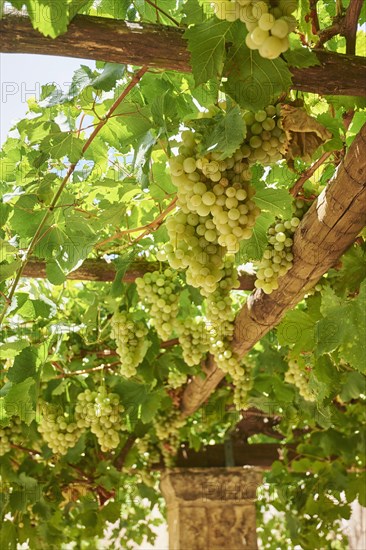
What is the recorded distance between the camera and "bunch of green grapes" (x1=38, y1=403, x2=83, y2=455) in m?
3.32

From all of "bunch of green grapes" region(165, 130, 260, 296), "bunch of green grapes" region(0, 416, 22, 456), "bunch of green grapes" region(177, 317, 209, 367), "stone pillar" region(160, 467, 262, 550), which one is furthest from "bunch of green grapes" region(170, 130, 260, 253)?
"stone pillar" region(160, 467, 262, 550)

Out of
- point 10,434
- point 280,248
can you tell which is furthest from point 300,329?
point 10,434

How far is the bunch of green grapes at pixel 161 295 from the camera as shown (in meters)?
2.54

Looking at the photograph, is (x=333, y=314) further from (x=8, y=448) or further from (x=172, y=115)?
(x=8, y=448)

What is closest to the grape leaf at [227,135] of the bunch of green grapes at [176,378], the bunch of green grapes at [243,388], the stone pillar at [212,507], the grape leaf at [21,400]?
the grape leaf at [21,400]

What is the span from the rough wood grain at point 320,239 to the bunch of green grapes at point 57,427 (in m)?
1.17

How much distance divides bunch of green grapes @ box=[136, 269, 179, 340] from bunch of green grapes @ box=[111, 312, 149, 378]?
171 millimetres

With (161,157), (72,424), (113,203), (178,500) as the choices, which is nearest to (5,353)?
(72,424)

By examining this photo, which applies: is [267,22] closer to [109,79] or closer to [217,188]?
[217,188]

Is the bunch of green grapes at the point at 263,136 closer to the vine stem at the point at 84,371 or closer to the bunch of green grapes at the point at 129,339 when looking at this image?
the bunch of green grapes at the point at 129,339

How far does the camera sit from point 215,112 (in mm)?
1453

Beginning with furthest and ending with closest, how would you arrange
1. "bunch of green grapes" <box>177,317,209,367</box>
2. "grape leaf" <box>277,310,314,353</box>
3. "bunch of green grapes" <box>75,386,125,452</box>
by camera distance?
"bunch of green grapes" <box>75,386,125,452</box>, "bunch of green grapes" <box>177,317,209,367</box>, "grape leaf" <box>277,310,314,353</box>

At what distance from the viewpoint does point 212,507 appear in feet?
15.4

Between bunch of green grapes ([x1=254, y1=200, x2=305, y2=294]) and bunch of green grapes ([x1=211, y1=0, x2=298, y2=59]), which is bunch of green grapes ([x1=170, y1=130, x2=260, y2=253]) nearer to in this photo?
bunch of green grapes ([x1=211, y1=0, x2=298, y2=59])
